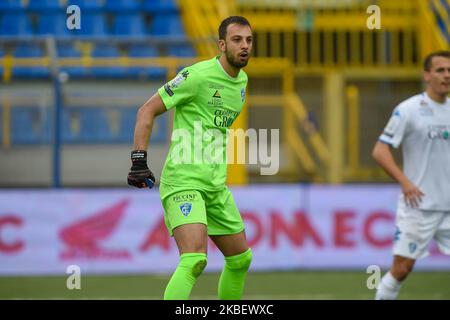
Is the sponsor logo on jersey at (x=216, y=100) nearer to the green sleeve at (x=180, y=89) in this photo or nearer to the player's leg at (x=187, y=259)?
the green sleeve at (x=180, y=89)

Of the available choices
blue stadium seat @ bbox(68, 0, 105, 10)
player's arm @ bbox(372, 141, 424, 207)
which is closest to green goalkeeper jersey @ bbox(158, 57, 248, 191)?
player's arm @ bbox(372, 141, 424, 207)

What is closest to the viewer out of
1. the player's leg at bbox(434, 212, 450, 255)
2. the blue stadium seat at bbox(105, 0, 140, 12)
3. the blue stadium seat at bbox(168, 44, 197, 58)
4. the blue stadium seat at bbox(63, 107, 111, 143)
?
the player's leg at bbox(434, 212, 450, 255)

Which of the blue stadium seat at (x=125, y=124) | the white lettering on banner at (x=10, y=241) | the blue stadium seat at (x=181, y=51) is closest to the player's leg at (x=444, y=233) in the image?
the blue stadium seat at (x=125, y=124)

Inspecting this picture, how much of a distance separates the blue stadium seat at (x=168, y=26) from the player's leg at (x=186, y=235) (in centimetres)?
963

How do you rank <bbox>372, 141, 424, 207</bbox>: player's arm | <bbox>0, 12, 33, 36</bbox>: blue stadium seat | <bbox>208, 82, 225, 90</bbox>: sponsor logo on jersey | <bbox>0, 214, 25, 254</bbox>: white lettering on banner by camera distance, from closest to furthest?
<bbox>208, 82, 225, 90</bbox>: sponsor logo on jersey < <bbox>372, 141, 424, 207</bbox>: player's arm < <bbox>0, 214, 25, 254</bbox>: white lettering on banner < <bbox>0, 12, 33, 36</bbox>: blue stadium seat

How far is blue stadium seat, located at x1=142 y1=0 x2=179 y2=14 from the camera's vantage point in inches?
646

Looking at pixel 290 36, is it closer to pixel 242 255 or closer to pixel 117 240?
pixel 117 240

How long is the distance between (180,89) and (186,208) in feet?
2.82

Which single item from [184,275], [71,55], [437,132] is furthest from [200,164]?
[71,55]

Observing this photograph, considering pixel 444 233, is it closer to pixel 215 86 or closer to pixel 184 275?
pixel 215 86

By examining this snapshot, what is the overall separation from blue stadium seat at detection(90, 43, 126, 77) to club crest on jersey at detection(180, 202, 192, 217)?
291 inches

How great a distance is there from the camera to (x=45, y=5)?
16.3 metres

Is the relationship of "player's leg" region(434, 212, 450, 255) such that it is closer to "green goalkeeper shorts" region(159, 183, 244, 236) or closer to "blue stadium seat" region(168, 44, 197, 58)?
"green goalkeeper shorts" region(159, 183, 244, 236)
